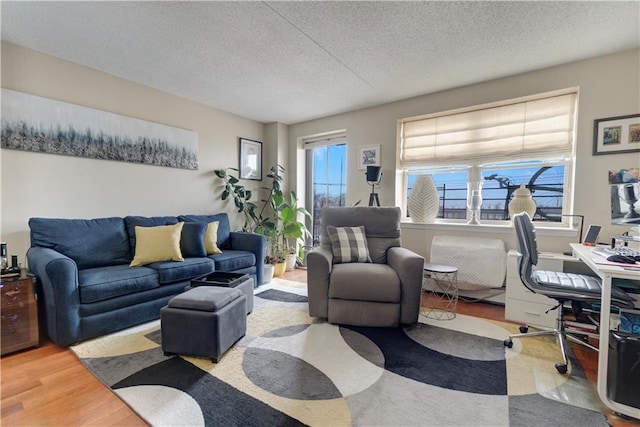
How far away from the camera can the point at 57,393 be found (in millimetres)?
1527

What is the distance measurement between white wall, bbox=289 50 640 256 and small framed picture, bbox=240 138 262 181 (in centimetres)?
209

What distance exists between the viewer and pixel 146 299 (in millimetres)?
2369

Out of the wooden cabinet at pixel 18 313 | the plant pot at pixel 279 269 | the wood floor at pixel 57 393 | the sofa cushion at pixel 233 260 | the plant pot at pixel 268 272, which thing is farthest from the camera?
the plant pot at pixel 279 269

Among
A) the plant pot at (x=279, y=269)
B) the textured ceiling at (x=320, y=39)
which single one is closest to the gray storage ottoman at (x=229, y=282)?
the plant pot at (x=279, y=269)

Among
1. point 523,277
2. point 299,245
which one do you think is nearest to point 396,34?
point 523,277

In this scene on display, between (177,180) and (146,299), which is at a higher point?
(177,180)

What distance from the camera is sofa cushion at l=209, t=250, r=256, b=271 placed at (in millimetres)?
2941

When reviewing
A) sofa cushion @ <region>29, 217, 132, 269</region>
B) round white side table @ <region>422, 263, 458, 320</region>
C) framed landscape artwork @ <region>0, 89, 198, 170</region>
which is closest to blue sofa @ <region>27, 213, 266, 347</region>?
sofa cushion @ <region>29, 217, 132, 269</region>

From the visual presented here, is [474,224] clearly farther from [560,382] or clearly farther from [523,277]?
[560,382]

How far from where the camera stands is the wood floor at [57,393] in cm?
134

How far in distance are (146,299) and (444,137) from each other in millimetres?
3482

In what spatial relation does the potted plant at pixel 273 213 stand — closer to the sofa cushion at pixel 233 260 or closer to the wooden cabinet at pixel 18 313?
the sofa cushion at pixel 233 260

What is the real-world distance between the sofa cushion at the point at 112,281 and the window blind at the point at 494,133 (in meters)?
3.09

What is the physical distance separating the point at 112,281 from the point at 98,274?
0.16 metres
